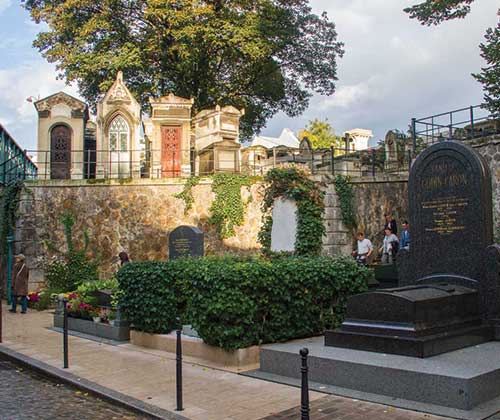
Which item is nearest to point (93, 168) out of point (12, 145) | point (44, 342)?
point (12, 145)

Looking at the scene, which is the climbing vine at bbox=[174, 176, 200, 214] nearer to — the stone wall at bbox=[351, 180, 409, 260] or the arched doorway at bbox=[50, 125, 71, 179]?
the stone wall at bbox=[351, 180, 409, 260]

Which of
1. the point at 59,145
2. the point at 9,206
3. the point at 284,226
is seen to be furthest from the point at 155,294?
the point at 59,145

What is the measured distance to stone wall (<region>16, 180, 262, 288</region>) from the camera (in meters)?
20.7

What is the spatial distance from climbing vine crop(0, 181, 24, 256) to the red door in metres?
5.69

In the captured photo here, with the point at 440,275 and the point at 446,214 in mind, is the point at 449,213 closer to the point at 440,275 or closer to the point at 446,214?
the point at 446,214

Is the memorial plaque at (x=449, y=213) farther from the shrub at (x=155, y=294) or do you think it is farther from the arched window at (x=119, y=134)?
the arched window at (x=119, y=134)

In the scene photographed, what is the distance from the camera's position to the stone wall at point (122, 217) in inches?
814

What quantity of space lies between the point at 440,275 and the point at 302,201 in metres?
→ 10.00

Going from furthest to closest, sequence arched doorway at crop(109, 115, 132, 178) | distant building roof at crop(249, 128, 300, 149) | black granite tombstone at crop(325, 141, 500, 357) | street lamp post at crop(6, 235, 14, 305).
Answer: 1. distant building roof at crop(249, 128, 300, 149)
2. arched doorway at crop(109, 115, 132, 178)
3. street lamp post at crop(6, 235, 14, 305)
4. black granite tombstone at crop(325, 141, 500, 357)

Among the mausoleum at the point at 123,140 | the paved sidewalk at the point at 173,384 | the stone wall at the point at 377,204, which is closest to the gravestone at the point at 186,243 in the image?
the paved sidewalk at the point at 173,384

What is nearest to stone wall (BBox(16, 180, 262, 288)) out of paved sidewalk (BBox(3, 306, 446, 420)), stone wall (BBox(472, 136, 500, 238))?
stone wall (BBox(472, 136, 500, 238))

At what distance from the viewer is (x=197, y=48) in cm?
2908

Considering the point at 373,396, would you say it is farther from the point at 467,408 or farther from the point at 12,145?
the point at 12,145

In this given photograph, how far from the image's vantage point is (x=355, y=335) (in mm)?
7887
